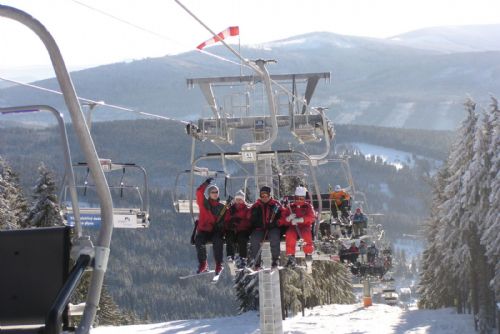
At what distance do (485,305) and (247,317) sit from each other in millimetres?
11929

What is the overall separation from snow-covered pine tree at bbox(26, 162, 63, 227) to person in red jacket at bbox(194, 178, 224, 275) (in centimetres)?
2207

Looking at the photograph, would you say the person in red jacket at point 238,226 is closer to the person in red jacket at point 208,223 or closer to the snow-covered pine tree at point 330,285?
the person in red jacket at point 208,223

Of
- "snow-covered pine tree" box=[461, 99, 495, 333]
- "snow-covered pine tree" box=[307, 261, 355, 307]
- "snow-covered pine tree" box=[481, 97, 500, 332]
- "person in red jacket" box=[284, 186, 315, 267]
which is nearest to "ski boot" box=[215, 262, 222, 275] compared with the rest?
"person in red jacket" box=[284, 186, 315, 267]

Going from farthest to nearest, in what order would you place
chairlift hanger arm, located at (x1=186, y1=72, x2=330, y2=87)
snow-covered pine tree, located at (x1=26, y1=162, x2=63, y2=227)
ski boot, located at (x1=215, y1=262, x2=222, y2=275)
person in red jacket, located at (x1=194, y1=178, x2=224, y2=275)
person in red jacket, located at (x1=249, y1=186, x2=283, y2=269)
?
snow-covered pine tree, located at (x1=26, y1=162, x2=63, y2=227), chairlift hanger arm, located at (x1=186, y1=72, x2=330, y2=87), ski boot, located at (x1=215, y1=262, x2=222, y2=275), person in red jacket, located at (x1=249, y1=186, x2=283, y2=269), person in red jacket, located at (x1=194, y1=178, x2=224, y2=275)

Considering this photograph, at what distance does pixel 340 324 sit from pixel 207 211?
28.5m

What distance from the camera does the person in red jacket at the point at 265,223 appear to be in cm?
1602

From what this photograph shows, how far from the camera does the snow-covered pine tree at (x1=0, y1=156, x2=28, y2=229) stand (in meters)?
35.1

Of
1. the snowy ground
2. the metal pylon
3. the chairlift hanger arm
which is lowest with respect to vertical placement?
the snowy ground

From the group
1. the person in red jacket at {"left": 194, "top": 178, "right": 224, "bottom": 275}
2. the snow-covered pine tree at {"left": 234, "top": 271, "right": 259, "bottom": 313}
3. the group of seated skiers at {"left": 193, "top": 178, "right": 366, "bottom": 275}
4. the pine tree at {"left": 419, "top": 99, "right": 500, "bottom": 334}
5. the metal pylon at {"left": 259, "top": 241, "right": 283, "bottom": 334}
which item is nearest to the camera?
the person in red jacket at {"left": 194, "top": 178, "right": 224, "bottom": 275}

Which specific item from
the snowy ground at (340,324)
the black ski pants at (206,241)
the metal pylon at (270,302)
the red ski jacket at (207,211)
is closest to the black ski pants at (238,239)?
the black ski pants at (206,241)

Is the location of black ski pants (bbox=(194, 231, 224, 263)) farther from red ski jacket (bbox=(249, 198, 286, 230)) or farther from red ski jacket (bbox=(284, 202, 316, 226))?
red ski jacket (bbox=(284, 202, 316, 226))

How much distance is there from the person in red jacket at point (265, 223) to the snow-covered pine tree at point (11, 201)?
59.1 ft

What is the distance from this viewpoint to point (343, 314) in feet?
155

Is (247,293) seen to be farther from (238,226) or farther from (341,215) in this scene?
(238,226)
